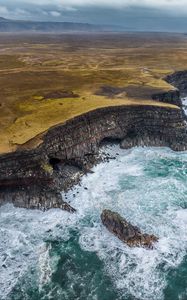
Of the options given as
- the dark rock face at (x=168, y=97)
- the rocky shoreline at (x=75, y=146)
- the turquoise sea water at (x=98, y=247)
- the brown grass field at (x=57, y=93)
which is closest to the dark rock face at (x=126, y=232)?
the turquoise sea water at (x=98, y=247)

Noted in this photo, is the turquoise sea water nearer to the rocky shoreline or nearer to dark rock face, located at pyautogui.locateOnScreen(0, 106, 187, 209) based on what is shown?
the rocky shoreline

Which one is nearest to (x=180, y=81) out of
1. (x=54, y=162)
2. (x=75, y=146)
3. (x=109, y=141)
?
(x=109, y=141)

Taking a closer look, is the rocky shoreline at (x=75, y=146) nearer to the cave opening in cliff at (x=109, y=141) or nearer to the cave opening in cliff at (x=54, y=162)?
the cave opening in cliff at (x=54, y=162)

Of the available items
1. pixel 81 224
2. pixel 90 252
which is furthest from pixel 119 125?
pixel 90 252

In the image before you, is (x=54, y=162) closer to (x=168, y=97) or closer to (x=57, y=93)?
(x=57, y=93)

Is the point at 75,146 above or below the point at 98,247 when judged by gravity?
above
